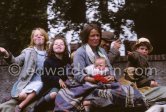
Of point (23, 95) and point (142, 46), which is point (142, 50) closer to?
point (142, 46)

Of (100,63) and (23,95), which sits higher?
(100,63)

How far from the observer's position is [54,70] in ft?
21.4

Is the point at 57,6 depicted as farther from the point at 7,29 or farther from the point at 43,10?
the point at 7,29

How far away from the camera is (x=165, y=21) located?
37.2 ft

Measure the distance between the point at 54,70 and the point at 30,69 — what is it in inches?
15.4

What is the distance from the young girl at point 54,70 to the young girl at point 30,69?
14 centimetres

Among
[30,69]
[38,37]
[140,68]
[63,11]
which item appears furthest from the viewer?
[63,11]

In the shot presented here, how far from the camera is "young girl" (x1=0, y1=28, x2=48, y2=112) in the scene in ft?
21.3

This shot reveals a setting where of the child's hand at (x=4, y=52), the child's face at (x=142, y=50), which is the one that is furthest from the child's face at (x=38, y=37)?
the child's face at (x=142, y=50)

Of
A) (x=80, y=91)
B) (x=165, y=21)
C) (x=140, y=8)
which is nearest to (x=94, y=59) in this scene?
(x=80, y=91)

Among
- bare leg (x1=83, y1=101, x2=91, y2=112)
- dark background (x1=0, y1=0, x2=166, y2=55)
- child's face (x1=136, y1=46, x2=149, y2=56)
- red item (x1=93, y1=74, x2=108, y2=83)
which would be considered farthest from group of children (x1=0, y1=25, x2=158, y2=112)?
dark background (x1=0, y1=0, x2=166, y2=55)

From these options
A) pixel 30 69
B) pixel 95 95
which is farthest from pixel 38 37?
pixel 95 95

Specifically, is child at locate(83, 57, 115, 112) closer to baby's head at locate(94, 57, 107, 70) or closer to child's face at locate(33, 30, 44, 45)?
baby's head at locate(94, 57, 107, 70)

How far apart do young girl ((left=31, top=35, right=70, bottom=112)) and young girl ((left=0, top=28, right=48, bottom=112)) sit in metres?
0.14
